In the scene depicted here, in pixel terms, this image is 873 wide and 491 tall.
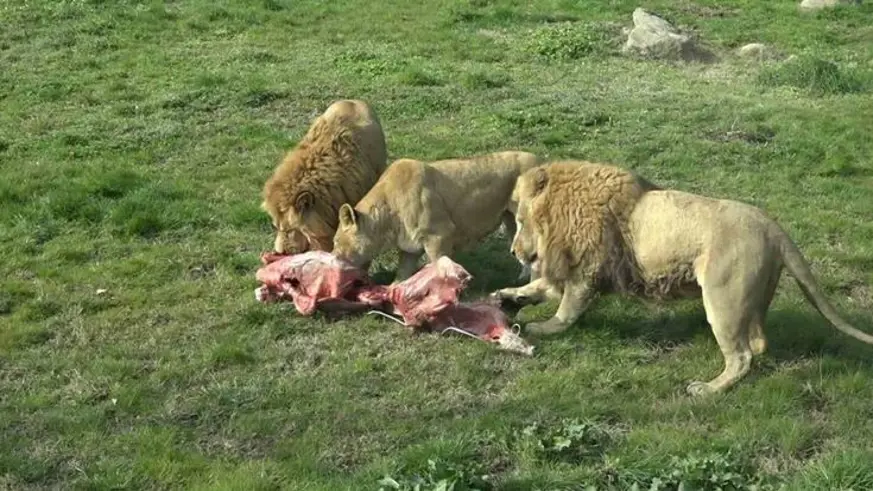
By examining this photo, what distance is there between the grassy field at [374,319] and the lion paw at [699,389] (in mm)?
73

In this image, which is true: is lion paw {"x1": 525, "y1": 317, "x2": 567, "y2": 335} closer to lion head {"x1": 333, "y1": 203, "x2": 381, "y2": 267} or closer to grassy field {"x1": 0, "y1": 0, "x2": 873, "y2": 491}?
grassy field {"x1": 0, "y1": 0, "x2": 873, "y2": 491}

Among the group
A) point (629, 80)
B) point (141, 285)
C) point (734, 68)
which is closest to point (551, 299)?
point (141, 285)

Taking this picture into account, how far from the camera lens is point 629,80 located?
1461 cm

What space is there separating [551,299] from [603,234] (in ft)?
2.66

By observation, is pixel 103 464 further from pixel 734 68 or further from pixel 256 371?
pixel 734 68

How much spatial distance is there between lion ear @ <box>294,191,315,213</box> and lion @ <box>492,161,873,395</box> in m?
1.49

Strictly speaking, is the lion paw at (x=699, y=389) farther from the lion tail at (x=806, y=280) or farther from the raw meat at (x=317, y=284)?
the raw meat at (x=317, y=284)

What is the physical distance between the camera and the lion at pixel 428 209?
25.0 feet

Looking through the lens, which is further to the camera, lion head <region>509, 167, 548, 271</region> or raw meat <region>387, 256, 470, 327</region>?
lion head <region>509, 167, 548, 271</region>

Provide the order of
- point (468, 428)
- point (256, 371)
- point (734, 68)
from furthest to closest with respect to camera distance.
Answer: point (734, 68)
point (256, 371)
point (468, 428)

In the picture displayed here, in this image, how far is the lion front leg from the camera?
7.04 metres

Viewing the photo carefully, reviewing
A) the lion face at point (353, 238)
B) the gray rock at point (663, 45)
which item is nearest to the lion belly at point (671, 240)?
the lion face at point (353, 238)

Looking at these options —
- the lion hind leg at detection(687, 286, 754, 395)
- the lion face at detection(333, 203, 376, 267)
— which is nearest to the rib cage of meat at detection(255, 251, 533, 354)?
the lion face at detection(333, 203, 376, 267)

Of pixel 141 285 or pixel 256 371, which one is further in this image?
pixel 141 285
